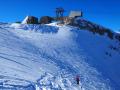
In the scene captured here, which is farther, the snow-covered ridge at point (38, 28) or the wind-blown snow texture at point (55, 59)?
the snow-covered ridge at point (38, 28)

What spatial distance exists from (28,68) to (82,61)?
13.8 metres

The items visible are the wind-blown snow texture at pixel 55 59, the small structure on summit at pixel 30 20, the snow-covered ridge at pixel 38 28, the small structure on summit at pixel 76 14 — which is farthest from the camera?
the small structure on summit at pixel 76 14

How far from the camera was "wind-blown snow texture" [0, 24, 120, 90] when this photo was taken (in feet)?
75.6

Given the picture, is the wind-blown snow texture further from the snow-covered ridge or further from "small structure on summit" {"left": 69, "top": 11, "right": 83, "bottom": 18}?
"small structure on summit" {"left": 69, "top": 11, "right": 83, "bottom": 18}

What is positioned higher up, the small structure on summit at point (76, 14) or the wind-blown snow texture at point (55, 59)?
the small structure on summit at point (76, 14)

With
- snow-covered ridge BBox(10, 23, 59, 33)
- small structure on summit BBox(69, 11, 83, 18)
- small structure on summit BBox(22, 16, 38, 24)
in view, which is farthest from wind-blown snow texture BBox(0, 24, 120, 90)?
small structure on summit BBox(69, 11, 83, 18)

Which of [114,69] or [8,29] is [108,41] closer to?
[114,69]

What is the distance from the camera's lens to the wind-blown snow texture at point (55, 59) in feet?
75.6

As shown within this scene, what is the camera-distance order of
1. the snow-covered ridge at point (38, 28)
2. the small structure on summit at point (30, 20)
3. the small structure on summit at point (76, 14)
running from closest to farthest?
1. the snow-covered ridge at point (38, 28)
2. the small structure on summit at point (30, 20)
3. the small structure on summit at point (76, 14)

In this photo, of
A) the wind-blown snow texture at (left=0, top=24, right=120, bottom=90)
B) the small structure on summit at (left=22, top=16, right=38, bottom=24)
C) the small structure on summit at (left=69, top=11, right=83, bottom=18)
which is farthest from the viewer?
the small structure on summit at (left=69, top=11, right=83, bottom=18)

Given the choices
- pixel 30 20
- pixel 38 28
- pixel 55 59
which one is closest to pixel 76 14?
pixel 30 20

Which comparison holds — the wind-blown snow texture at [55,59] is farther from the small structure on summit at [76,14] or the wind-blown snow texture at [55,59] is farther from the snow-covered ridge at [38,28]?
the small structure on summit at [76,14]

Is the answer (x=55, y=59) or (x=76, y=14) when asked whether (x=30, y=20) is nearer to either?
(x=76, y=14)

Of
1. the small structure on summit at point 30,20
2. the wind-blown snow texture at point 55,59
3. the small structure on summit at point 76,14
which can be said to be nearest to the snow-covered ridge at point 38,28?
the wind-blown snow texture at point 55,59
